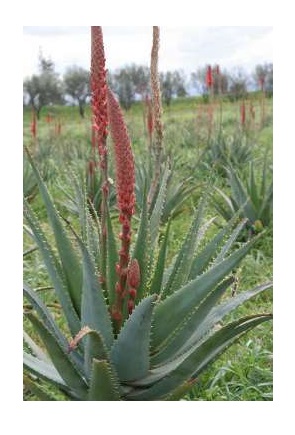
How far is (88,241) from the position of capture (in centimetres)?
168

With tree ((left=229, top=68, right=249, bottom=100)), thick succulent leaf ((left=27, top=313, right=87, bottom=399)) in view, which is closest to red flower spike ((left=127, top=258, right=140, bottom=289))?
thick succulent leaf ((left=27, top=313, right=87, bottom=399))

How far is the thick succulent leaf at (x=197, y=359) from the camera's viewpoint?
59.1 inches

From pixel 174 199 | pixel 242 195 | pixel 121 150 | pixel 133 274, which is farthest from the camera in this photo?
pixel 174 199

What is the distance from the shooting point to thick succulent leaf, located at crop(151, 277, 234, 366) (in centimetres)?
158

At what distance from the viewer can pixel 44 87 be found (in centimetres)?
268

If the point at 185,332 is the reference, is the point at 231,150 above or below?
above

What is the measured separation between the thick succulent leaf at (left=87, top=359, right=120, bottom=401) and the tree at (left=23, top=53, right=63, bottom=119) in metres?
1.30

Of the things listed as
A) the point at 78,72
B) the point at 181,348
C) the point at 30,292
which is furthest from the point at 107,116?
the point at 78,72

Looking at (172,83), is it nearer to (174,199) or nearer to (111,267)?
(174,199)

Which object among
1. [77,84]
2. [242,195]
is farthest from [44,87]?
[242,195]

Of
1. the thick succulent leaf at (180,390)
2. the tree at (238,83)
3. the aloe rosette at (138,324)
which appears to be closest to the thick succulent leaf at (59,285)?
the aloe rosette at (138,324)

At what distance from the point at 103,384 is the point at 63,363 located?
0.15 m
